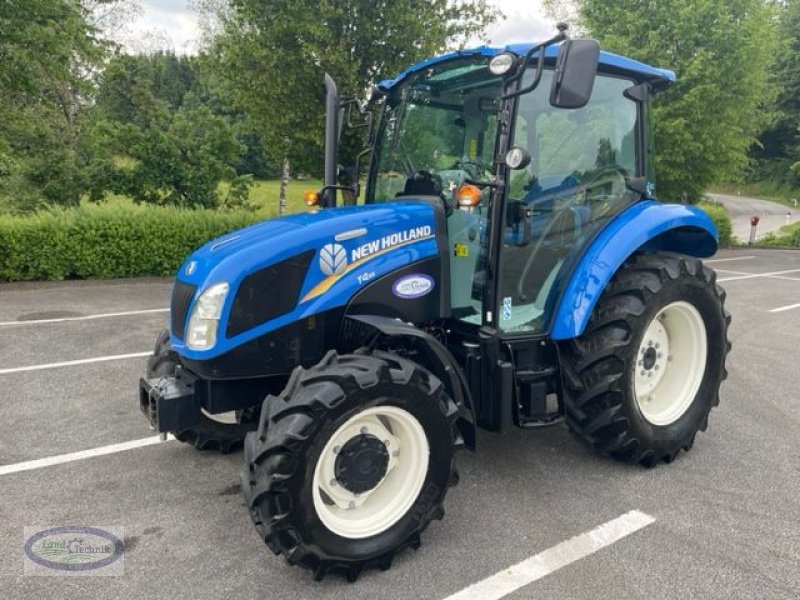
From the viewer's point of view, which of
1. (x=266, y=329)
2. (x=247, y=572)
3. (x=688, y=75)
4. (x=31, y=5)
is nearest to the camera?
(x=247, y=572)

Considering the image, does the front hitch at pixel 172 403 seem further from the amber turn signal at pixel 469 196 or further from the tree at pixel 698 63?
the tree at pixel 698 63

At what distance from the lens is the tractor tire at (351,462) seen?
7.97 feet

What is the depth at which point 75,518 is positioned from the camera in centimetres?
307

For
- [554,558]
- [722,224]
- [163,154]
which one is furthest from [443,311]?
[722,224]

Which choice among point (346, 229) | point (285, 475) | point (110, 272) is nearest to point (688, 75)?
point (110, 272)

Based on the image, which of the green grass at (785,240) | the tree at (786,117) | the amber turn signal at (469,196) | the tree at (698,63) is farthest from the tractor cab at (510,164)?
the tree at (786,117)

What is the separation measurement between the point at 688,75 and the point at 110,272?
42.4 feet

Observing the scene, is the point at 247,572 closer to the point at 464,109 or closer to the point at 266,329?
the point at 266,329

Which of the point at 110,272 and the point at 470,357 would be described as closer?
the point at 470,357

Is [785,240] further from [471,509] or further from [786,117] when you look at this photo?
[786,117]

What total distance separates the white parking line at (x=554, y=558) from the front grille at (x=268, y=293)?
1451 millimetres

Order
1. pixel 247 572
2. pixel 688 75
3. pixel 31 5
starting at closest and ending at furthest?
1. pixel 247 572
2. pixel 31 5
3. pixel 688 75

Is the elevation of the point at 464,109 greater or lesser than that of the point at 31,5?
lesser

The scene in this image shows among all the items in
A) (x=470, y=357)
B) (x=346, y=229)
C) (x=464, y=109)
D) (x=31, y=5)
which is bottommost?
(x=470, y=357)
